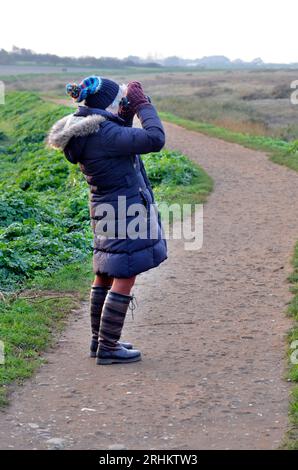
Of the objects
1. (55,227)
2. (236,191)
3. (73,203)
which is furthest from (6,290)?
(236,191)

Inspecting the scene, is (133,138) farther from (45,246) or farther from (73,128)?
(45,246)

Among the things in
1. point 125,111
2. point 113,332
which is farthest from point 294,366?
point 125,111

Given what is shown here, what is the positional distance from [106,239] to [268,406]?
157 cm

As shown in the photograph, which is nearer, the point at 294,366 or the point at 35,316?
the point at 294,366

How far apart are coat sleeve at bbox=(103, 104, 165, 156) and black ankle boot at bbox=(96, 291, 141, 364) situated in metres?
0.98

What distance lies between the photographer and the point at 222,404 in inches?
201

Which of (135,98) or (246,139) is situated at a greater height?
(135,98)

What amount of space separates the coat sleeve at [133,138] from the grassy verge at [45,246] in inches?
63.9

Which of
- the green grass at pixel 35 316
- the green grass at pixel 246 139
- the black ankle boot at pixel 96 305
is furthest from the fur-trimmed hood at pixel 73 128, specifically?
the green grass at pixel 246 139

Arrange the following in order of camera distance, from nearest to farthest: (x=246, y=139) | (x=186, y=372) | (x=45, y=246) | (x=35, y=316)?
(x=186, y=372)
(x=35, y=316)
(x=45, y=246)
(x=246, y=139)

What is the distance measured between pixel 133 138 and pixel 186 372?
1615mm

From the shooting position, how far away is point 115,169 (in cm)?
562

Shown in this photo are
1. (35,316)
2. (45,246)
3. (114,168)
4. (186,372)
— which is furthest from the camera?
(45,246)

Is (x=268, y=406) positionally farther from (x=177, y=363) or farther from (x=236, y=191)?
(x=236, y=191)
